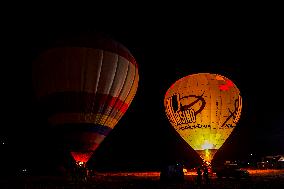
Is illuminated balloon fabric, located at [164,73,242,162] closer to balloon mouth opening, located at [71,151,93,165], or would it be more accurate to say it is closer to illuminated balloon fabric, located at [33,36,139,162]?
illuminated balloon fabric, located at [33,36,139,162]

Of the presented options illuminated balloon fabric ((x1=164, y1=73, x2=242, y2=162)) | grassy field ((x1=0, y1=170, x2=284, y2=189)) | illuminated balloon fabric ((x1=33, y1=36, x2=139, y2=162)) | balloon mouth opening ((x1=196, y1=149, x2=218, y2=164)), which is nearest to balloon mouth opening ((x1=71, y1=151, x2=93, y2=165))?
illuminated balloon fabric ((x1=33, y1=36, x2=139, y2=162))

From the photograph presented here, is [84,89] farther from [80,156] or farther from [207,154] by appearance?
[207,154]

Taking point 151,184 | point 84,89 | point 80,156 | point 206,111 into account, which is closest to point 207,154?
point 206,111

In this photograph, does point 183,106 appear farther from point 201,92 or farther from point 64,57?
point 64,57

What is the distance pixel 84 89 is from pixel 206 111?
7989 mm

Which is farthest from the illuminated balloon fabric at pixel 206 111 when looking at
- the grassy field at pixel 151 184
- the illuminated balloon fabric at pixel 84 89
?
the illuminated balloon fabric at pixel 84 89

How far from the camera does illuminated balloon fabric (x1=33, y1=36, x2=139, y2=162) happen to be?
20.5 m

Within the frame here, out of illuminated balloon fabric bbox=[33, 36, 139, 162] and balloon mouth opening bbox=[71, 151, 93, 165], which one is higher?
illuminated balloon fabric bbox=[33, 36, 139, 162]

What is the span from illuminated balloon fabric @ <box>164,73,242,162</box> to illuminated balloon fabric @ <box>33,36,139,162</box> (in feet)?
14.8

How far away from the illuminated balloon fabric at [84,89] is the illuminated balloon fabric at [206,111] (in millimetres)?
4507

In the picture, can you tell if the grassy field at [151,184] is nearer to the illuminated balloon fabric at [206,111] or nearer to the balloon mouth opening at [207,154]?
the balloon mouth opening at [207,154]

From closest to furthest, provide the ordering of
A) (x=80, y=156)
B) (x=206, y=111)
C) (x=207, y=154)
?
(x=80, y=156) < (x=207, y=154) < (x=206, y=111)

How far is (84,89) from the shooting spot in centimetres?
2098

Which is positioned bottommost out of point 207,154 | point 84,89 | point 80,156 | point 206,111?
point 80,156
